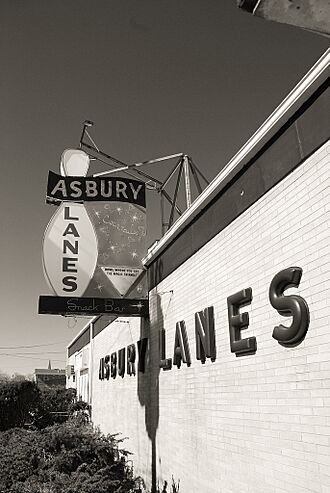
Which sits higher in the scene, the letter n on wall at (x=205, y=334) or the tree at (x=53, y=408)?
the letter n on wall at (x=205, y=334)

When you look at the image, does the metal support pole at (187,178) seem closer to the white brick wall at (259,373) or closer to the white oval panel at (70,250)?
the white oval panel at (70,250)

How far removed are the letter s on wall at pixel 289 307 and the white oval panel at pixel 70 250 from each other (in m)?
5.20

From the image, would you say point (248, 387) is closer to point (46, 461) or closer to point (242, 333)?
point (242, 333)

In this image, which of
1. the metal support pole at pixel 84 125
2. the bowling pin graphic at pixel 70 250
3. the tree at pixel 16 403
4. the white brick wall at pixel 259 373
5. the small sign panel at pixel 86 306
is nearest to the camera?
the white brick wall at pixel 259 373

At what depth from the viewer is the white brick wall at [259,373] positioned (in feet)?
13.0

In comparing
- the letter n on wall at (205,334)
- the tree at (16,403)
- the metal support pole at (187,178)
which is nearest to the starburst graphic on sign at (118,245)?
the metal support pole at (187,178)

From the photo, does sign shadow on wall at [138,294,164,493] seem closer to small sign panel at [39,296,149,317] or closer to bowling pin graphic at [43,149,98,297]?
small sign panel at [39,296,149,317]

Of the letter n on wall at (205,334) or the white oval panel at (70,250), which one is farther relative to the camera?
the white oval panel at (70,250)

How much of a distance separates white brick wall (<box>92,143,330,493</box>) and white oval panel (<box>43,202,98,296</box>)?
7.00 feet

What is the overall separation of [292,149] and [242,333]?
88.8 inches

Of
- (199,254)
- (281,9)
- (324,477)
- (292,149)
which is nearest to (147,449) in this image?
(199,254)

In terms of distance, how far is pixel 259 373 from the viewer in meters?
4.82

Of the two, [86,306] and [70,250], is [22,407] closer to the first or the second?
[86,306]

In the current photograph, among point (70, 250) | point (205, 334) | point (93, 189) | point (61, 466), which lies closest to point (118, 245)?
point (70, 250)
